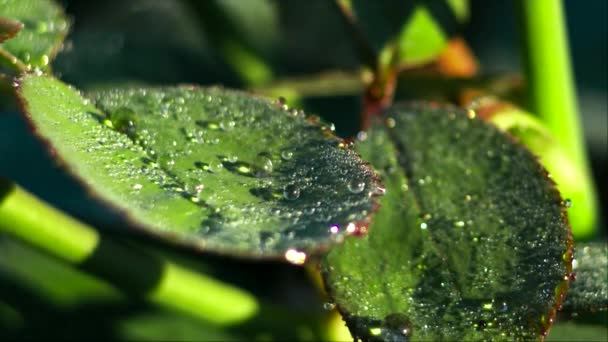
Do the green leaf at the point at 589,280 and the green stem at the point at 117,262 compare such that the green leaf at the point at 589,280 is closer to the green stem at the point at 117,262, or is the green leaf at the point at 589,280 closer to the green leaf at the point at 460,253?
the green leaf at the point at 460,253

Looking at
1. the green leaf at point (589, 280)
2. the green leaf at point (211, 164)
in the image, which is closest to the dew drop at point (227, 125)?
the green leaf at point (211, 164)

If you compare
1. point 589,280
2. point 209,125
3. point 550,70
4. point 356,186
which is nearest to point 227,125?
point 209,125

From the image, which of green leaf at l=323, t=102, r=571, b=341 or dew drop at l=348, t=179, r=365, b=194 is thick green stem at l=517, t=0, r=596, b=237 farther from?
dew drop at l=348, t=179, r=365, b=194

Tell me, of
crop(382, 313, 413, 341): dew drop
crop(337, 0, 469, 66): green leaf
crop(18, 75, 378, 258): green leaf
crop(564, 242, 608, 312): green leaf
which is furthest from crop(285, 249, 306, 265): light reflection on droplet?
crop(337, 0, 469, 66): green leaf

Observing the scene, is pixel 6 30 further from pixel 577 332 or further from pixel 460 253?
pixel 577 332

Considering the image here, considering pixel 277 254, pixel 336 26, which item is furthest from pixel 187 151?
pixel 336 26

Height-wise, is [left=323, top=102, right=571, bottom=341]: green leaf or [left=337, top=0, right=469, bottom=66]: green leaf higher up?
[left=337, top=0, right=469, bottom=66]: green leaf
